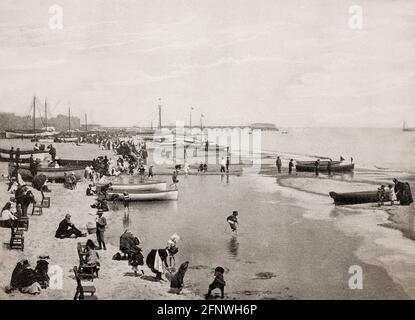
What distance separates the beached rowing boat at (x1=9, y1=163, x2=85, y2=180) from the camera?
38.3 ft

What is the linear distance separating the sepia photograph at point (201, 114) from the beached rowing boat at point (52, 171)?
121 mm

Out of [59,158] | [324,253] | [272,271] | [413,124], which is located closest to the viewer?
[272,271]

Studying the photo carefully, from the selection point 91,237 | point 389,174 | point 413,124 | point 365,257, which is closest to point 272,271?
point 365,257

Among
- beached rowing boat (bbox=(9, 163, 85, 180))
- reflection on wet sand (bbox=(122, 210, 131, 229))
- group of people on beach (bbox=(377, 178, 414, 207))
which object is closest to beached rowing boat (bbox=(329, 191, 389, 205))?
group of people on beach (bbox=(377, 178, 414, 207))

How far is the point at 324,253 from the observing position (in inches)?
373

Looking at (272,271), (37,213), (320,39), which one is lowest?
(272,271)

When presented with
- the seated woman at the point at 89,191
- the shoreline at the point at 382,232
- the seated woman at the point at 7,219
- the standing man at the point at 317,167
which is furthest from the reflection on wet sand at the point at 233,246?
the standing man at the point at 317,167

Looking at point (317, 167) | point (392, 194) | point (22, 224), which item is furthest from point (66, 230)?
point (317, 167)

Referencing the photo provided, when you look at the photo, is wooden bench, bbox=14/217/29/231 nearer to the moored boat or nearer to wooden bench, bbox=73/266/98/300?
wooden bench, bbox=73/266/98/300

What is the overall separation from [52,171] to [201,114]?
430 centimetres

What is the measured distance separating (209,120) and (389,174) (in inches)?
232

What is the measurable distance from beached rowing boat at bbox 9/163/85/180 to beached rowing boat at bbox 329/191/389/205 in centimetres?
676

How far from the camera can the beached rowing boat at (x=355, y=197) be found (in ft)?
39.5
